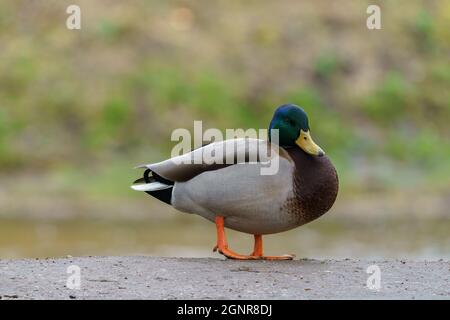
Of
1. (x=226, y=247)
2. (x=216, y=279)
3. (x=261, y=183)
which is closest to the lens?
(x=216, y=279)

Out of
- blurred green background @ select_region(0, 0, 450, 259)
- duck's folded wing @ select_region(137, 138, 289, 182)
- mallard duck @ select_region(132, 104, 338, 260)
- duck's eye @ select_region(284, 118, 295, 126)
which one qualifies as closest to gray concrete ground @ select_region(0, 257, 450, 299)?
mallard duck @ select_region(132, 104, 338, 260)

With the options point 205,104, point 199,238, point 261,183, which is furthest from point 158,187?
point 205,104

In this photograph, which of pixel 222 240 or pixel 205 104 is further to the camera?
pixel 205 104

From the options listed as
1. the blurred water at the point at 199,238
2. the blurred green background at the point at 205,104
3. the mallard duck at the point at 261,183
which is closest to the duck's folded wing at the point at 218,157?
the mallard duck at the point at 261,183

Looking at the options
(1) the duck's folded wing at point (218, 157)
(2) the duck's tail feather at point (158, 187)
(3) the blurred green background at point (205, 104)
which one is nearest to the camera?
(1) the duck's folded wing at point (218, 157)

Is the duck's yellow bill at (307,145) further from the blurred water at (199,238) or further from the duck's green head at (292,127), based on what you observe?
the blurred water at (199,238)

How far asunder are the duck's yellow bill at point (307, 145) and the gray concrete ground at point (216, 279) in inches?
27.7

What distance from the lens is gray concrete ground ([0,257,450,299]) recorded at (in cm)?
586

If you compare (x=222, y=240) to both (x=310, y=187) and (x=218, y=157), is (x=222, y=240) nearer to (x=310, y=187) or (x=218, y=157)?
(x=218, y=157)

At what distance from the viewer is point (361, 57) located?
21.6 meters

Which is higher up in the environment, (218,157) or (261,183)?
(218,157)

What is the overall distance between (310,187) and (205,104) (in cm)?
1353

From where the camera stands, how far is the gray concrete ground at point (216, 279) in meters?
5.86

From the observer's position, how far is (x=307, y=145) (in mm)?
6773
